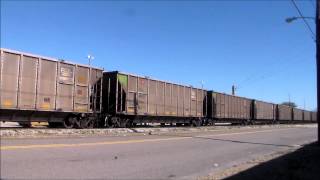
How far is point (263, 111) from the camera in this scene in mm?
59562

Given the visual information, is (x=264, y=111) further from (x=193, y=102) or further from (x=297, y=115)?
(x=193, y=102)

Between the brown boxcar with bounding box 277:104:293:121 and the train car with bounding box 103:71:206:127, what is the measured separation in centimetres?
3240

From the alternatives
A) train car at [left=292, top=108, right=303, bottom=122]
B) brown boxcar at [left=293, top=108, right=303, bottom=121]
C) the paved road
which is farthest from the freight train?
brown boxcar at [left=293, top=108, right=303, bottom=121]

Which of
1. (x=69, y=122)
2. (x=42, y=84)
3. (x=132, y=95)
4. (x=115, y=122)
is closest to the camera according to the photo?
(x=42, y=84)

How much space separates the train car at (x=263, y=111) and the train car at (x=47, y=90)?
3312 cm

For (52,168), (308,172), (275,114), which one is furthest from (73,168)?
(275,114)

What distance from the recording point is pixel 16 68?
2028 centimetres

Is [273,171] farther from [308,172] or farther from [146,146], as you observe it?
[146,146]

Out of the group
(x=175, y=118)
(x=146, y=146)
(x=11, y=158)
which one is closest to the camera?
(x=11, y=158)

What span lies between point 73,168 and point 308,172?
18.6ft

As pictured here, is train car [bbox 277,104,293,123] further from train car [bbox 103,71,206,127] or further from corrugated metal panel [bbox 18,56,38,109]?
corrugated metal panel [bbox 18,56,38,109]

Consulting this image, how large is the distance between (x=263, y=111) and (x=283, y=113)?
12.2 meters

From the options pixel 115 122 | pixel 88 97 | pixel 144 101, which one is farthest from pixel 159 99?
pixel 88 97

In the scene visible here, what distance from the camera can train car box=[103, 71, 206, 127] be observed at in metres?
27.6
